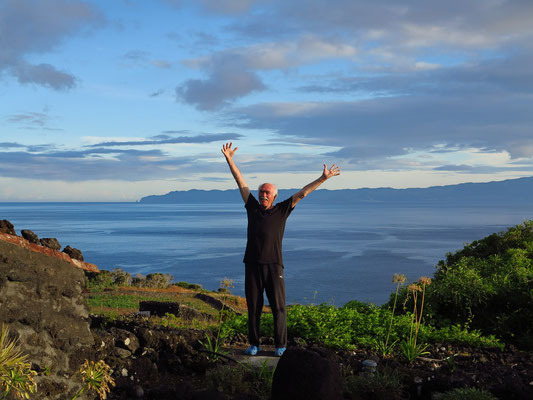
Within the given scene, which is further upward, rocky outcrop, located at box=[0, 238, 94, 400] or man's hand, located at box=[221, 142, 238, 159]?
man's hand, located at box=[221, 142, 238, 159]

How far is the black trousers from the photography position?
7375mm

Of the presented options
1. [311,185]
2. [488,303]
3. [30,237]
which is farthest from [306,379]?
[488,303]

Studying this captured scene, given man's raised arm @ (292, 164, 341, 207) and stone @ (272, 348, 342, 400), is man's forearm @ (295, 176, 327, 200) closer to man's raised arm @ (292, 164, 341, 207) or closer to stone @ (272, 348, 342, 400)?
man's raised arm @ (292, 164, 341, 207)

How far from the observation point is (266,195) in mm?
7531

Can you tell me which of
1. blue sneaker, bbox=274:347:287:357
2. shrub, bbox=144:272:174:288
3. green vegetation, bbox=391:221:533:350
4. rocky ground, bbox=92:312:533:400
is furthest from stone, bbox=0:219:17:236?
shrub, bbox=144:272:174:288

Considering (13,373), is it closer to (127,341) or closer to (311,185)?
(127,341)

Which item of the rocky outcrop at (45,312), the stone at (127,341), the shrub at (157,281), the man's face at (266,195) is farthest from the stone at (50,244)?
the shrub at (157,281)

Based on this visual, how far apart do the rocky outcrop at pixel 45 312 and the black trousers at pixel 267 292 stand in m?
2.44

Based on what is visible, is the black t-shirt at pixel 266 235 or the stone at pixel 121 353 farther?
the black t-shirt at pixel 266 235

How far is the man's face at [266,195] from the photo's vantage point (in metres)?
7.53

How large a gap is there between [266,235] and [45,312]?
308cm

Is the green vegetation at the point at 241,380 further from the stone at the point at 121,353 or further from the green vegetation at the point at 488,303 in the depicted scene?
the green vegetation at the point at 488,303

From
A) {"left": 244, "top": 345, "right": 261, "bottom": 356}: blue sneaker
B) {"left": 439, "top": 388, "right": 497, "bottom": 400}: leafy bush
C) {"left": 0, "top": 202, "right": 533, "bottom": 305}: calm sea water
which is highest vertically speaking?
{"left": 439, "top": 388, "right": 497, "bottom": 400}: leafy bush

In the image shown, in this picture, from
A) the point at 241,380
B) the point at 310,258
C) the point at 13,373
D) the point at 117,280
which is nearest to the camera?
the point at 13,373
